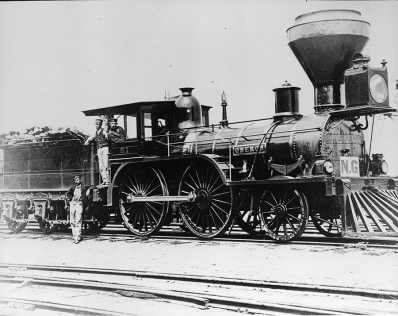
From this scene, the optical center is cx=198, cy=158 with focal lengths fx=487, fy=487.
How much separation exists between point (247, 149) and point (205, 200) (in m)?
1.28

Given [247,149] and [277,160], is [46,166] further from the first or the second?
[277,160]

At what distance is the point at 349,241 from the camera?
8.40m

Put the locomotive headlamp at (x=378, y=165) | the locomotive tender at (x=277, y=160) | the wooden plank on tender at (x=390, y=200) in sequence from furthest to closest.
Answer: the locomotive headlamp at (x=378, y=165)
the locomotive tender at (x=277, y=160)
the wooden plank on tender at (x=390, y=200)

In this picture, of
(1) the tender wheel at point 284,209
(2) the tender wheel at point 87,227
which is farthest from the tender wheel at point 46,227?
(1) the tender wheel at point 284,209

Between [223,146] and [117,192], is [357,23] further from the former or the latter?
[117,192]

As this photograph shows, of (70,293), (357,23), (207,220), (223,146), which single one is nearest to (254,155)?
(223,146)

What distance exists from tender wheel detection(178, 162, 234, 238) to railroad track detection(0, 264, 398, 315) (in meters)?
3.29

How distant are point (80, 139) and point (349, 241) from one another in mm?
6260

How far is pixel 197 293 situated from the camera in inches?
205

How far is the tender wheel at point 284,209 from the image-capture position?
26.8 ft

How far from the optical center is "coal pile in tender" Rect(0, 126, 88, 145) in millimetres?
11342

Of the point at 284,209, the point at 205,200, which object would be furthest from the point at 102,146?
the point at 284,209

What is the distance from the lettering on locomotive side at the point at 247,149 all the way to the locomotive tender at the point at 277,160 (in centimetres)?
2

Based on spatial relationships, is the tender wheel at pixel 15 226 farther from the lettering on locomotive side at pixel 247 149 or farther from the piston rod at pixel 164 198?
the lettering on locomotive side at pixel 247 149
